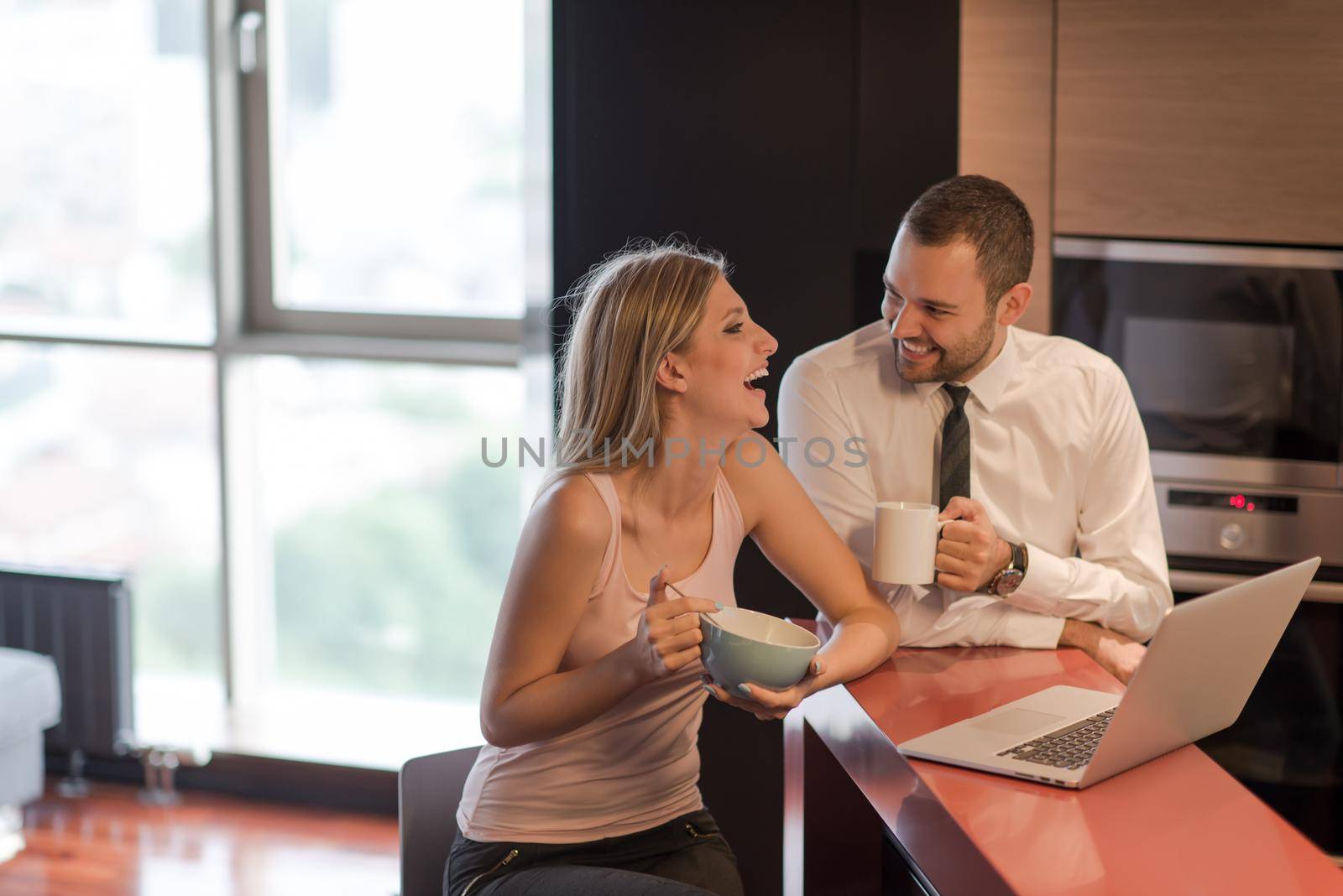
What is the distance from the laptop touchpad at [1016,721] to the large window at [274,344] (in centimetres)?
216

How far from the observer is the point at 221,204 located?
357 cm

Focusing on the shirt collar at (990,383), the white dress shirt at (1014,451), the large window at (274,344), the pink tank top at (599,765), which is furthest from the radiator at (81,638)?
the shirt collar at (990,383)

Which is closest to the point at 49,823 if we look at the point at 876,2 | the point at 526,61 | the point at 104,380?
the point at 104,380

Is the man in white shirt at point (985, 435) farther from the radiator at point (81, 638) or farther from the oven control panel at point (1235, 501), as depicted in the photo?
the radiator at point (81, 638)

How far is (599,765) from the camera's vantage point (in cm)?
175

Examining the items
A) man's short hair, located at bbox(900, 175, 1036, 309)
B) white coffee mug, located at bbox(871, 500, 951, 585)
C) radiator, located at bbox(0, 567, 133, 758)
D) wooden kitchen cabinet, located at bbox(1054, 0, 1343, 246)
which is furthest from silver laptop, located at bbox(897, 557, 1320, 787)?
radiator, located at bbox(0, 567, 133, 758)

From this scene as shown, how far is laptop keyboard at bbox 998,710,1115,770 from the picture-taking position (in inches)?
55.5

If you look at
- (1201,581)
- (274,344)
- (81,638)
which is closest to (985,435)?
(1201,581)

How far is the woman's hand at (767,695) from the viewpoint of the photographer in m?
1.50

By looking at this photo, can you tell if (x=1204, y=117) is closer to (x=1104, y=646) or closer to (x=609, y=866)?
(x=1104, y=646)

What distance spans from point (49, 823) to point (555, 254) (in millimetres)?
2082

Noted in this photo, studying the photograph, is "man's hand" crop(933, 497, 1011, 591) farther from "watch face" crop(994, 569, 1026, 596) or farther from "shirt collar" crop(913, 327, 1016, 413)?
"shirt collar" crop(913, 327, 1016, 413)

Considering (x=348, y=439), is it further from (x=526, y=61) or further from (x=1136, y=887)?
(x=1136, y=887)

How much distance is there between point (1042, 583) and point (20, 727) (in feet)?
8.29
